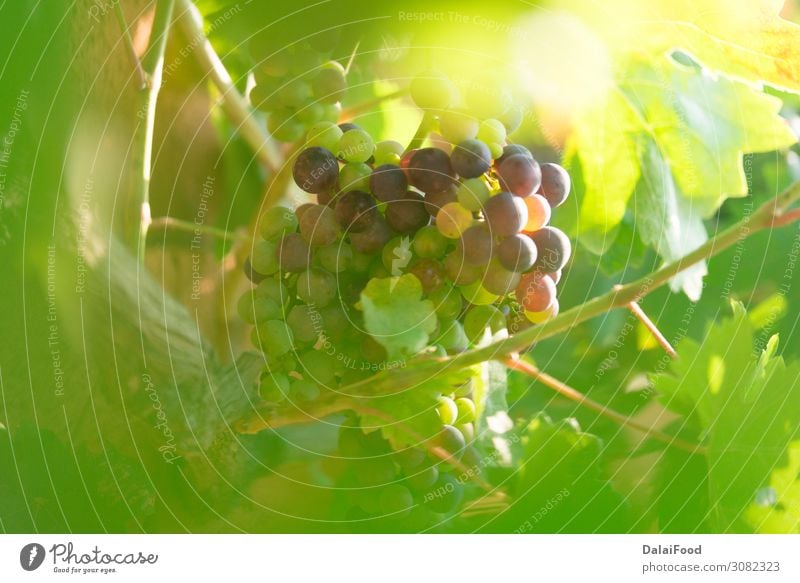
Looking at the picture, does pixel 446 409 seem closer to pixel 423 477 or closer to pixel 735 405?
pixel 423 477

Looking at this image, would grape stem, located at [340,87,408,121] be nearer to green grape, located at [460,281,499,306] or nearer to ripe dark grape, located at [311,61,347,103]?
ripe dark grape, located at [311,61,347,103]

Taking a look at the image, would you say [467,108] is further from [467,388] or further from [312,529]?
[312,529]

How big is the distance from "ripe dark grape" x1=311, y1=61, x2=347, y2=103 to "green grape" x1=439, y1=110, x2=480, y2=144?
6 cm

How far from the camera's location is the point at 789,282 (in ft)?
1.76

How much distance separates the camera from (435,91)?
395mm

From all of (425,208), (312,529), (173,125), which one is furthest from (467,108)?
(312,529)

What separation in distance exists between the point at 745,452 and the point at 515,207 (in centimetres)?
26

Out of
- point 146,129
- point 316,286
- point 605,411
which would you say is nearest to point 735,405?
point 605,411

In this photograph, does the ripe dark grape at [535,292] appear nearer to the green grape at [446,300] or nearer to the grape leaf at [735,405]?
the green grape at [446,300]

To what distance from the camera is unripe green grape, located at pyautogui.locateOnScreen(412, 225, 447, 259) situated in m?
0.38

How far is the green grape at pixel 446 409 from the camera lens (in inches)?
16.6
